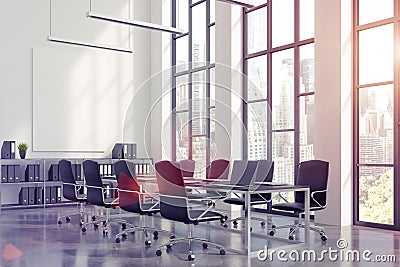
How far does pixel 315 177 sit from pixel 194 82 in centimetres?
463

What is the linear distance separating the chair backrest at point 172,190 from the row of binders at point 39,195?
4615 mm

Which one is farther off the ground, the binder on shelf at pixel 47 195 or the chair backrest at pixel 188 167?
the chair backrest at pixel 188 167

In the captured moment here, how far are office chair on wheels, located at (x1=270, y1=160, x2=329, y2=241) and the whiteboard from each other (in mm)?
4907

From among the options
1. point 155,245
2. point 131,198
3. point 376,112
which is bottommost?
point 155,245

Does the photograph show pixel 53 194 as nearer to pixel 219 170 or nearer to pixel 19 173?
pixel 19 173

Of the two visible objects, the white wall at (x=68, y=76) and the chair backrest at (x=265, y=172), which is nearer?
the chair backrest at (x=265, y=172)

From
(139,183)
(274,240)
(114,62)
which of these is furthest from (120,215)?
(114,62)

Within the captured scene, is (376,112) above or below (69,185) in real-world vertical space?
above

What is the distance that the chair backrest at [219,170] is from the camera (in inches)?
275

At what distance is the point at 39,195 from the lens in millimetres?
8719

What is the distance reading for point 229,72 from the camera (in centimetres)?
857

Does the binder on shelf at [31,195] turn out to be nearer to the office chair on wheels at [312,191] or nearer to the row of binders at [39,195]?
the row of binders at [39,195]

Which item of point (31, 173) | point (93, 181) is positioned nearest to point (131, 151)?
point (31, 173)

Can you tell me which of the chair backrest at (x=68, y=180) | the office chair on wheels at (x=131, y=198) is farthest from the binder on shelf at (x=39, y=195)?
the office chair on wheels at (x=131, y=198)
